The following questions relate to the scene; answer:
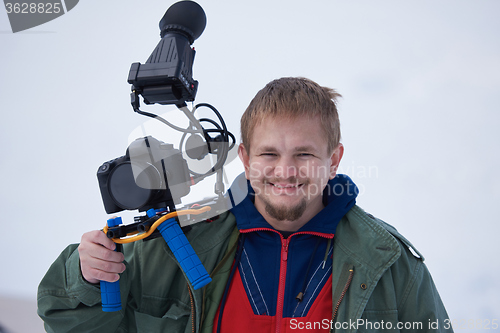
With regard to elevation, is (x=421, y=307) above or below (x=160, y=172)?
below

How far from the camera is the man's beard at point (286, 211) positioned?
1140 mm

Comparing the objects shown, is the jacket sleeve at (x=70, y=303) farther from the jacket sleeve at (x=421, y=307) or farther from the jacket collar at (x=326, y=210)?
the jacket sleeve at (x=421, y=307)

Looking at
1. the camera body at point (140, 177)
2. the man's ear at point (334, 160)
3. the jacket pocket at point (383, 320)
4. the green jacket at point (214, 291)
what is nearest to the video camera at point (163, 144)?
the camera body at point (140, 177)

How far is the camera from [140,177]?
0.91 metres

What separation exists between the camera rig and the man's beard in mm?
222

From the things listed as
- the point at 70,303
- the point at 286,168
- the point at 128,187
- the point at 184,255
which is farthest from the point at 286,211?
the point at 70,303

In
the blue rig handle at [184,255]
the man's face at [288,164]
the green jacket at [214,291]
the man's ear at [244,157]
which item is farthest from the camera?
the man's ear at [244,157]

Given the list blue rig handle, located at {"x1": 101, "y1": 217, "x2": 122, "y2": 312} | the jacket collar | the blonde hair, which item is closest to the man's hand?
blue rig handle, located at {"x1": 101, "y1": 217, "x2": 122, "y2": 312}

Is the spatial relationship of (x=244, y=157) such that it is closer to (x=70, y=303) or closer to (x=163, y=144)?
(x=163, y=144)

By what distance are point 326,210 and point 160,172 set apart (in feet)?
1.80

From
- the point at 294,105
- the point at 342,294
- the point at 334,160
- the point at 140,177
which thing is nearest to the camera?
A: the point at 140,177

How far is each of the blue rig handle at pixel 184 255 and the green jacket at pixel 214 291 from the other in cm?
12

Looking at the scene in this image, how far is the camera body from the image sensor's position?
A: 0.91 meters

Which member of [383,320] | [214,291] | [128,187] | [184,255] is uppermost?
[128,187]
